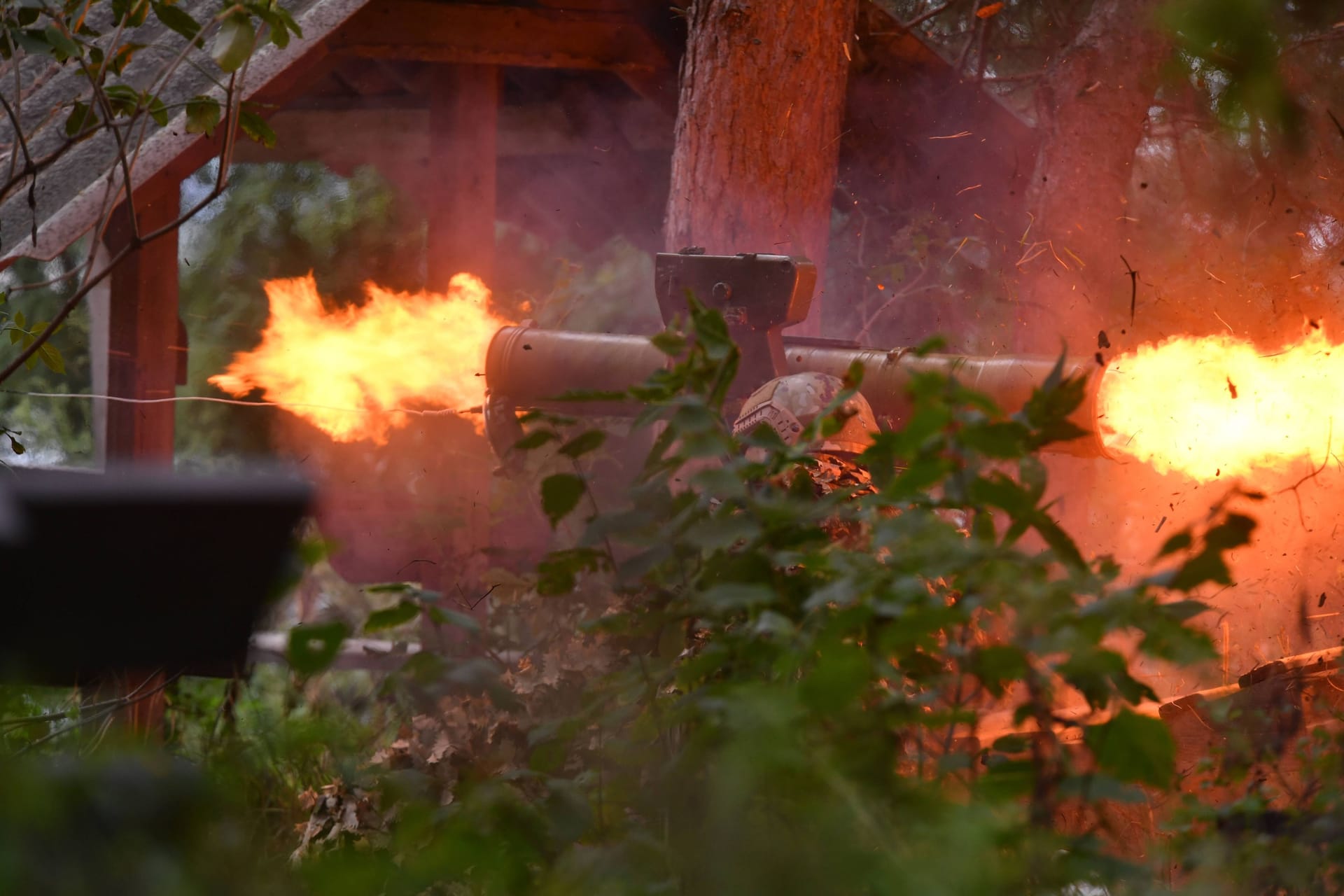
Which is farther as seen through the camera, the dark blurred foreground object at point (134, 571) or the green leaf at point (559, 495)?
the dark blurred foreground object at point (134, 571)

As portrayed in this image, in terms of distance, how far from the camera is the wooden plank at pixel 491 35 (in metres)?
5.99

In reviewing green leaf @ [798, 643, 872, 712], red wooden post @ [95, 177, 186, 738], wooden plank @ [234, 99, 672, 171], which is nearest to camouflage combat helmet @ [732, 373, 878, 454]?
green leaf @ [798, 643, 872, 712]

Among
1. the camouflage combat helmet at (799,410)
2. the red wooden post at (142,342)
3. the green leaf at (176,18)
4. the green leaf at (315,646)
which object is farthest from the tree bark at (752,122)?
the green leaf at (315,646)

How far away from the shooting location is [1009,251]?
6.32 m

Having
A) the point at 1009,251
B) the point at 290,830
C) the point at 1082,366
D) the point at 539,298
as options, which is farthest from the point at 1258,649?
the point at 290,830

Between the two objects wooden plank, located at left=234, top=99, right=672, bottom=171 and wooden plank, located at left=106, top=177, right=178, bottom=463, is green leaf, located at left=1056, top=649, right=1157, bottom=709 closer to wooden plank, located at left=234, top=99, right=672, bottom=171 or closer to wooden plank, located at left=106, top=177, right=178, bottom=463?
wooden plank, located at left=106, top=177, right=178, bottom=463

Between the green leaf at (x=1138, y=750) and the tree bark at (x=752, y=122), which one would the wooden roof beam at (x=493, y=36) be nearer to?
the tree bark at (x=752, y=122)

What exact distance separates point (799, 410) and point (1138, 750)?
2572mm

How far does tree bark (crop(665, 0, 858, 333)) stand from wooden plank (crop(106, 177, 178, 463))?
2.50 m

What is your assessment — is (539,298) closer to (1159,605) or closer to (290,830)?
(290,830)

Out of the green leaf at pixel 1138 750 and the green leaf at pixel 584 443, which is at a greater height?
the green leaf at pixel 584 443

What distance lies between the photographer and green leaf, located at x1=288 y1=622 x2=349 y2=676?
1.07 meters

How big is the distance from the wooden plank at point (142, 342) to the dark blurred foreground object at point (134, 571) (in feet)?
11.8

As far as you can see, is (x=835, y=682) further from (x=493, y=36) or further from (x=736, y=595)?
(x=493, y=36)
